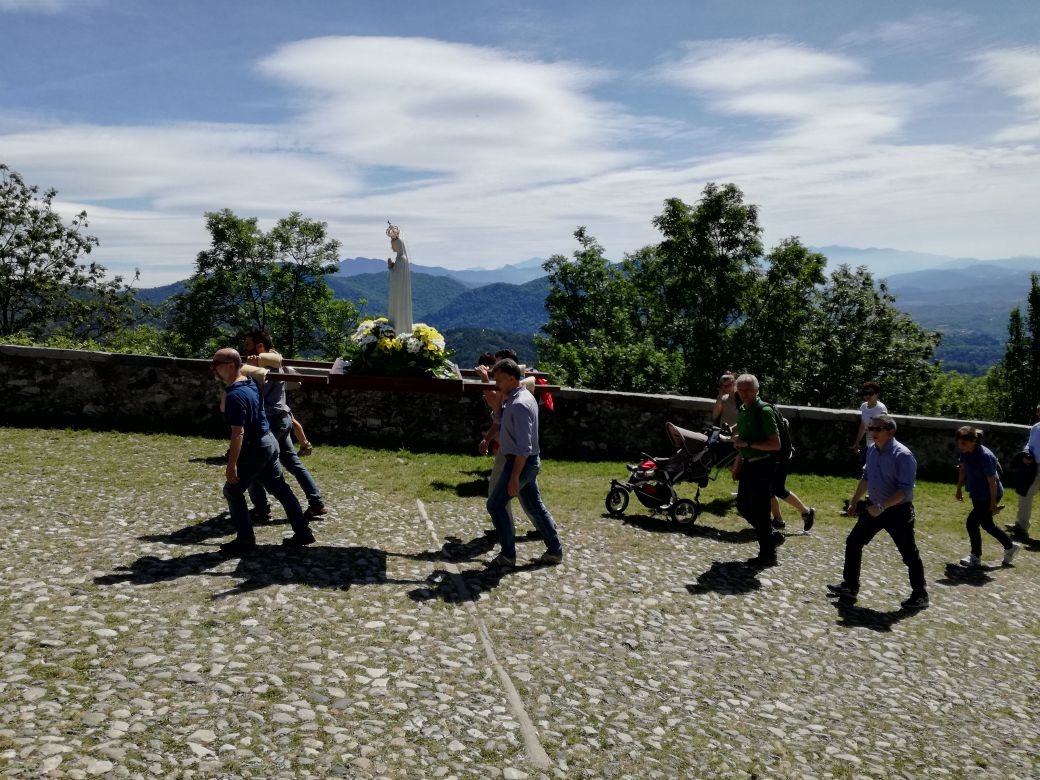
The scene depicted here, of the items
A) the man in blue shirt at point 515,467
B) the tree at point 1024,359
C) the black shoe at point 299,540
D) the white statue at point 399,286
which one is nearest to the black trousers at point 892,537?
the man in blue shirt at point 515,467

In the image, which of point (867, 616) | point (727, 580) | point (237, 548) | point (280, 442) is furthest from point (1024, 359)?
point (237, 548)

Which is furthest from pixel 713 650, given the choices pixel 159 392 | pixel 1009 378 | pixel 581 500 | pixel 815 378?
pixel 1009 378

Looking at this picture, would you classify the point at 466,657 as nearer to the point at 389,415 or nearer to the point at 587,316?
the point at 389,415

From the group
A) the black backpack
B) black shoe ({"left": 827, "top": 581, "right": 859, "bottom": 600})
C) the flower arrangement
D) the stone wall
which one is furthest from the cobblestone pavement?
the stone wall

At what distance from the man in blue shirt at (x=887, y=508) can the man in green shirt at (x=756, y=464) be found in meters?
1.01

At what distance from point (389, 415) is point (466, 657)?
9492mm

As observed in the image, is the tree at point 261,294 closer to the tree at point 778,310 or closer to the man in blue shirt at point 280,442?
the tree at point 778,310

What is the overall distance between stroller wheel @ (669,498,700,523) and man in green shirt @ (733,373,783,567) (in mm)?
1658

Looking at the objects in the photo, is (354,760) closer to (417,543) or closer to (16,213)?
(417,543)

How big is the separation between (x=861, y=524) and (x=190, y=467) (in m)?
9.92

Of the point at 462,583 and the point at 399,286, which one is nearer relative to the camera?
the point at 462,583

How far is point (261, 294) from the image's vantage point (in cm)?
4894

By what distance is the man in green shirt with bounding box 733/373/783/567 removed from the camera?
30.5 ft

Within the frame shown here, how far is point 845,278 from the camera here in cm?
5822
